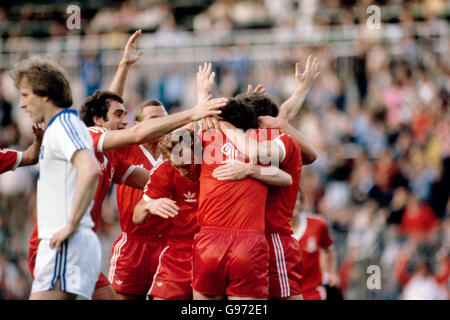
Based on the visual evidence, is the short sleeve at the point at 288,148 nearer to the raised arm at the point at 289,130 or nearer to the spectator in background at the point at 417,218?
the raised arm at the point at 289,130

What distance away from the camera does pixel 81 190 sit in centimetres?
501

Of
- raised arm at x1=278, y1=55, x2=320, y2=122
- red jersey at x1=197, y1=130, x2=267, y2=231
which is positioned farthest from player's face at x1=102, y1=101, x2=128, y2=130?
raised arm at x1=278, y1=55, x2=320, y2=122

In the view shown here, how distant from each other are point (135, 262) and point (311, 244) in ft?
8.66

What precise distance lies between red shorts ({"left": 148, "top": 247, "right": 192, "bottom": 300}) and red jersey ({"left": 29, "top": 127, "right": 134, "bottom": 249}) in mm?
811

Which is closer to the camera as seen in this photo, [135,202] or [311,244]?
[135,202]

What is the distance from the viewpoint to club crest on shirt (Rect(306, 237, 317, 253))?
29.0 ft

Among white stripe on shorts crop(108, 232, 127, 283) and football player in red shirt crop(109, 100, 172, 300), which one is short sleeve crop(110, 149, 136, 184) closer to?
football player in red shirt crop(109, 100, 172, 300)

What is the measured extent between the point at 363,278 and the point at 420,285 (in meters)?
0.89

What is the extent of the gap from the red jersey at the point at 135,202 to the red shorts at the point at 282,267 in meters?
1.20

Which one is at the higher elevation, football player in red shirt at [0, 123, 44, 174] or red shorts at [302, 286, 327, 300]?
football player in red shirt at [0, 123, 44, 174]

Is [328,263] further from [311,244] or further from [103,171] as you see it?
[103,171]

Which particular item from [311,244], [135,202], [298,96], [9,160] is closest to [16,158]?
[9,160]

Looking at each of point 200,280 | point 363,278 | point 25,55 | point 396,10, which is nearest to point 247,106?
point 200,280
